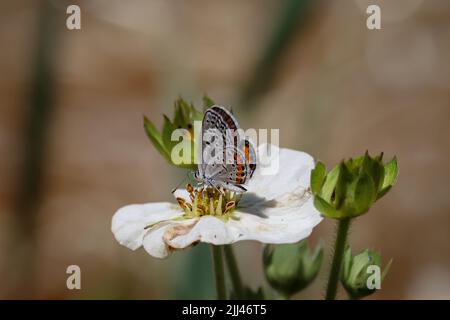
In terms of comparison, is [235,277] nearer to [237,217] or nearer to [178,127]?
[237,217]

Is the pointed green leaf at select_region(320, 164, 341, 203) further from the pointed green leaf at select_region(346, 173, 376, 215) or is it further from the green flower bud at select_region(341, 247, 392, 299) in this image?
the green flower bud at select_region(341, 247, 392, 299)

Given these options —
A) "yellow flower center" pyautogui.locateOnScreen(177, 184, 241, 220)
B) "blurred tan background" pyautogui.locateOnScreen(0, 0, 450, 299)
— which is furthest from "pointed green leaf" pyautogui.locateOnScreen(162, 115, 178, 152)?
"blurred tan background" pyautogui.locateOnScreen(0, 0, 450, 299)

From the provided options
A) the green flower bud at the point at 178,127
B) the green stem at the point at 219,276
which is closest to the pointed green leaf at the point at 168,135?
the green flower bud at the point at 178,127

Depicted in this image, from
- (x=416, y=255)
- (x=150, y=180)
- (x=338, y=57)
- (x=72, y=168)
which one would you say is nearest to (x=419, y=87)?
(x=338, y=57)

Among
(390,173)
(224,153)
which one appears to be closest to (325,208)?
(390,173)

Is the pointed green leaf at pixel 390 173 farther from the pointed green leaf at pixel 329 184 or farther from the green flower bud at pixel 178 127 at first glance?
the green flower bud at pixel 178 127
